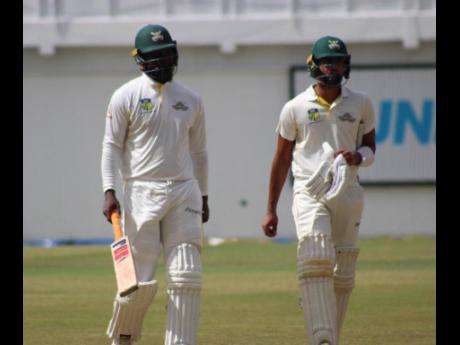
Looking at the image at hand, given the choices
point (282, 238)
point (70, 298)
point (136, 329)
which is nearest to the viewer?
point (136, 329)

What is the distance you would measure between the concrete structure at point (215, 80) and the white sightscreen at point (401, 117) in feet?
0.76

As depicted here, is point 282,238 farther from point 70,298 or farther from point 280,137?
point 280,137

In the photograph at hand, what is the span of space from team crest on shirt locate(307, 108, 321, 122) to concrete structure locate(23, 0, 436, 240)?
15636mm

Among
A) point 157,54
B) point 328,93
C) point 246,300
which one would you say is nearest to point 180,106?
point 157,54

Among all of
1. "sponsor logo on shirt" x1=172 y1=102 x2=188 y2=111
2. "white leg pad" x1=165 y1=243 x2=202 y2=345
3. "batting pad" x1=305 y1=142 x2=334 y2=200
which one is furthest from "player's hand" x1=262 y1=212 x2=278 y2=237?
"sponsor logo on shirt" x1=172 y1=102 x2=188 y2=111

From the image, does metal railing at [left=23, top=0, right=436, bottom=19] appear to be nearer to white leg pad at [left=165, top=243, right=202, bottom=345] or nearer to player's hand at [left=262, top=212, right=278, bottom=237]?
player's hand at [left=262, top=212, right=278, bottom=237]

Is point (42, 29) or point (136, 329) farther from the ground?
point (42, 29)

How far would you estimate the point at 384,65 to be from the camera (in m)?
24.9

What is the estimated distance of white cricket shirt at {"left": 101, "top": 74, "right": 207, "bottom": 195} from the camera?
869cm

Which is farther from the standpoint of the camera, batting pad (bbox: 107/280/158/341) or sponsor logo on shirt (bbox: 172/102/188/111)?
sponsor logo on shirt (bbox: 172/102/188/111)

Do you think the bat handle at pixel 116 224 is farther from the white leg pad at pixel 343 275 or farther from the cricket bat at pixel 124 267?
the white leg pad at pixel 343 275

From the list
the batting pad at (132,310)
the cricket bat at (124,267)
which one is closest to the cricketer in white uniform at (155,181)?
the batting pad at (132,310)

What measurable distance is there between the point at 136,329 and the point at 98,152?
16.8 metres
